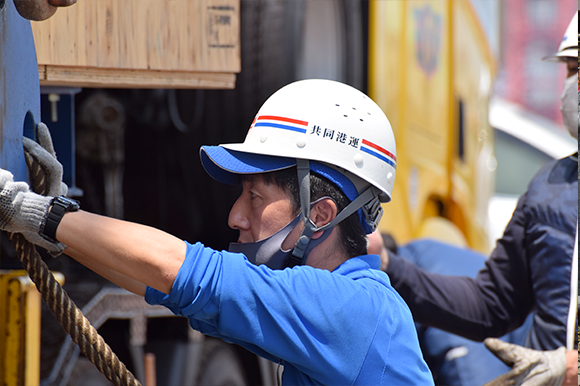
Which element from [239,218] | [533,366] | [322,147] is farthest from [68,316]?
[533,366]

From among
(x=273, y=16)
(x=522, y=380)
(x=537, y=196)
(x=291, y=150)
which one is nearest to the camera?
(x=291, y=150)

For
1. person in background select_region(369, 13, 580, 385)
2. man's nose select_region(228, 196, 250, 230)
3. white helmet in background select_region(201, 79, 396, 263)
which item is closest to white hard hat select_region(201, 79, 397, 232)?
white helmet in background select_region(201, 79, 396, 263)

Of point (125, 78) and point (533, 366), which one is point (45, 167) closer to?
point (125, 78)

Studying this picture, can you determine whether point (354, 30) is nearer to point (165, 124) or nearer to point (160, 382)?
point (165, 124)

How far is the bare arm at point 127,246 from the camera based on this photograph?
133 cm

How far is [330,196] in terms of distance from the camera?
5.41 ft

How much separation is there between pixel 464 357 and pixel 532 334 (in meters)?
0.90

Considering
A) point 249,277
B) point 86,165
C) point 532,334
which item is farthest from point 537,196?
point 86,165

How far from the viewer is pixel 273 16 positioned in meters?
3.12

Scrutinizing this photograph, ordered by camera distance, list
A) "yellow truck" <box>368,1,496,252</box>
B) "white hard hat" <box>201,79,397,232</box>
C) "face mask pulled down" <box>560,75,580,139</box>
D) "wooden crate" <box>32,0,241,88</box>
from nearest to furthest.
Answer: "white hard hat" <box>201,79,397,232</box>
"wooden crate" <box>32,0,241,88</box>
"face mask pulled down" <box>560,75,580,139</box>
"yellow truck" <box>368,1,496,252</box>

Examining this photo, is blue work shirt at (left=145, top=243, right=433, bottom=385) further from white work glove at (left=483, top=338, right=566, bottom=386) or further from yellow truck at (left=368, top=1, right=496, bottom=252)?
yellow truck at (left=368, top=1, right=496, bottom=252)

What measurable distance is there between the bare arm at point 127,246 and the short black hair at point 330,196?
0.36m

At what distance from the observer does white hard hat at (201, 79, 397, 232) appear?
5.42 ft

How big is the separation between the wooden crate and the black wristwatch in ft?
2.05
